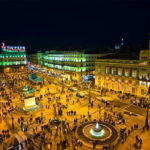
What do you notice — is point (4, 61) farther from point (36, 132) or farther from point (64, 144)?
point (64, 144)

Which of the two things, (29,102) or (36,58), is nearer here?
(29,102)

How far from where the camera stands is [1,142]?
66.6 ft

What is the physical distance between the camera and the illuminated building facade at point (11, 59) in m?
92.6

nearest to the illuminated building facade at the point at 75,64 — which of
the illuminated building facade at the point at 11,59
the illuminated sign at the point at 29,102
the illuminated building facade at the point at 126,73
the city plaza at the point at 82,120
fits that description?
the illuminated building facade at the point at 126,73

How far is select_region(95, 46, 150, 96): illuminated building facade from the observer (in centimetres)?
3605

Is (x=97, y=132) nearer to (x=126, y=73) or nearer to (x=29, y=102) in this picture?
(x=29, y=102)

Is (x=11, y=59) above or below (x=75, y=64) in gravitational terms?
above

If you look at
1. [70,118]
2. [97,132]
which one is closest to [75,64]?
[70,118]

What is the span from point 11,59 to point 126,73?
272 feet

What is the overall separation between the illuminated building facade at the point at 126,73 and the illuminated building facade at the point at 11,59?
68917 mm

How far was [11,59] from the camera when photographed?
96.1m

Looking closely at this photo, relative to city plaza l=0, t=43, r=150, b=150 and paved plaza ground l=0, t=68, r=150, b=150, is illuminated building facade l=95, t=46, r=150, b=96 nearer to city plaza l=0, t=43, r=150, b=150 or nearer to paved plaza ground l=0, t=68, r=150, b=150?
city plaza l=0, t=43, r=150, b=150

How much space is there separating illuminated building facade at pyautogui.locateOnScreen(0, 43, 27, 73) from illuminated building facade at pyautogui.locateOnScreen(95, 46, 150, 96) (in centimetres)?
6892

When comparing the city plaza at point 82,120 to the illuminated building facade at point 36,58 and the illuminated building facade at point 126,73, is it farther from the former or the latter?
the illuminated building facade at point 36,58
